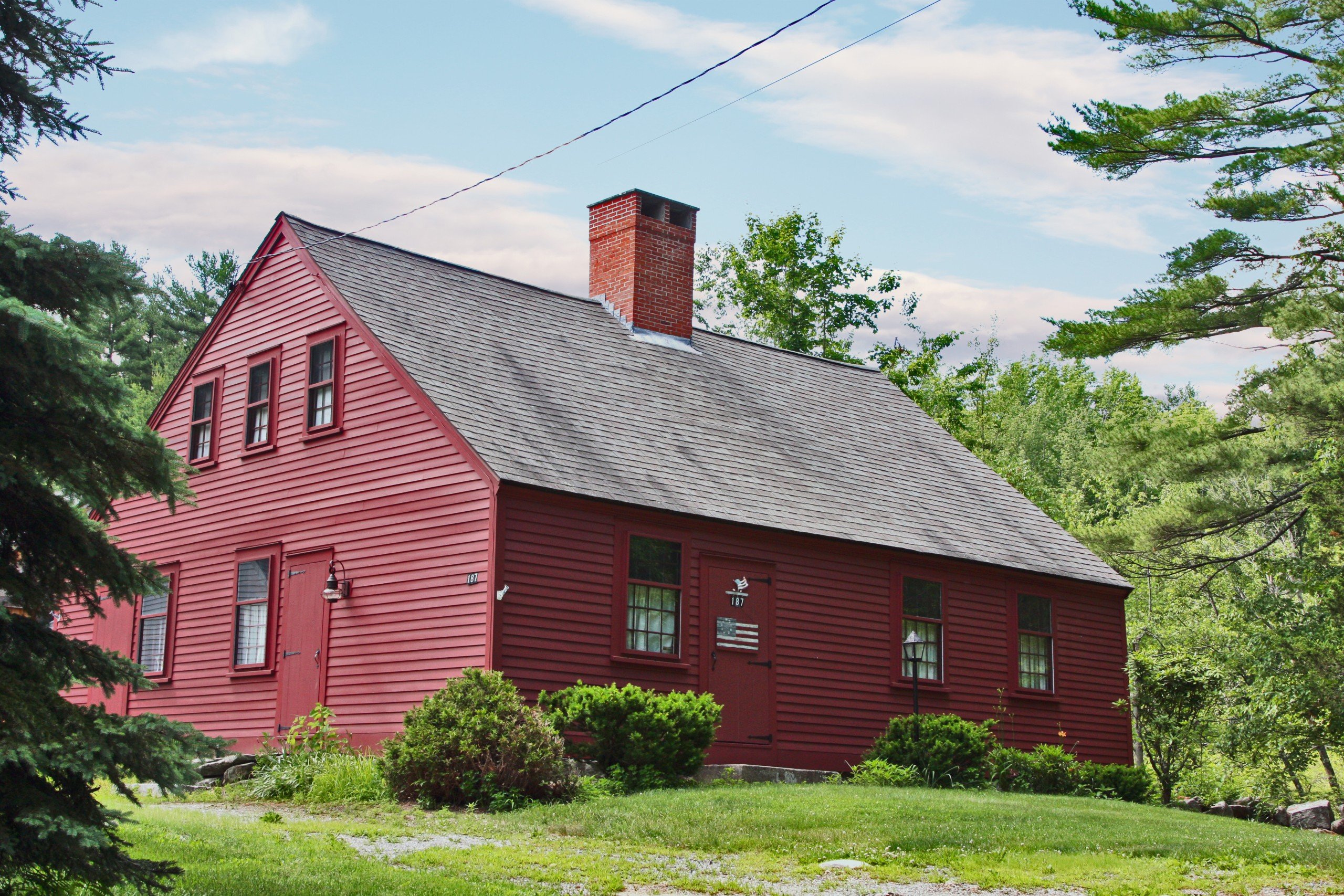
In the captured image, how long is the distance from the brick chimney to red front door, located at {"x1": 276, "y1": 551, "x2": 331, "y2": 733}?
659 cm

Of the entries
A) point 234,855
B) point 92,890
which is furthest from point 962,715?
point 92,890

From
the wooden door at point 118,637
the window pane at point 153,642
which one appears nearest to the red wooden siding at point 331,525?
the wooden door at point 118,637

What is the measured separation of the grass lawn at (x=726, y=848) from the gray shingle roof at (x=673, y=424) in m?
4.26

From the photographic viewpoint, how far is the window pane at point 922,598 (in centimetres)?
1833

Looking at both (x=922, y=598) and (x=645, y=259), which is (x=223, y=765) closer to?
(x=922, y=598)

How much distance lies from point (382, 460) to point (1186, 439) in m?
10.2

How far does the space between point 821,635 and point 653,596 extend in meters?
2.72

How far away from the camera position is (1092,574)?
20734 millimetres

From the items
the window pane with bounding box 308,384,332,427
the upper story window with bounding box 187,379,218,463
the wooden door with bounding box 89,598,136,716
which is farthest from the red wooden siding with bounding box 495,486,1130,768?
the wooden door with bounding box 89,598,136,716

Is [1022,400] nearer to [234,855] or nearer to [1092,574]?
[1092,574]

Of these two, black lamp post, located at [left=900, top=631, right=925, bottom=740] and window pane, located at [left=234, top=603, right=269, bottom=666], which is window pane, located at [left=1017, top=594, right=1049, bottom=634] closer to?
black lamp post, located at [left=900, top=631, right=925, bottom=740]

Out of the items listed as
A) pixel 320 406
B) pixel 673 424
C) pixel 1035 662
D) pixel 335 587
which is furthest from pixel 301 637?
pixel 1035 662

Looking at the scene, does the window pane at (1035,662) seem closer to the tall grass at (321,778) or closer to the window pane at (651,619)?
the window pane at (651,619)

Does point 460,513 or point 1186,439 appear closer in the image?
point 460,513
